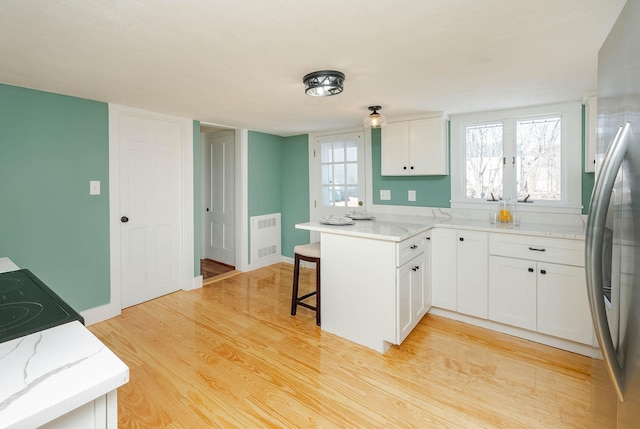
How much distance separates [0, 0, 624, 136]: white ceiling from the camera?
4.50 feet

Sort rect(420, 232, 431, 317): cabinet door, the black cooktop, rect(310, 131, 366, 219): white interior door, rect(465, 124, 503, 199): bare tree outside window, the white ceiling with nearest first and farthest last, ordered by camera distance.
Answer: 1. the black cooktop
2. the white ceiling
3. rect(420, 232, 431, 317): cabinet door
4. rect(465, 124, 503, 199): bare tree outside window
5. rect(310, 131, 366, 219): white interior door

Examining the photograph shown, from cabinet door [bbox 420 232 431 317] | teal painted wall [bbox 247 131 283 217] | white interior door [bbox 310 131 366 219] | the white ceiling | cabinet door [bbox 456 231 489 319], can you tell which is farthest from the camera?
teal painted wall [bbox 247 131 283 217]

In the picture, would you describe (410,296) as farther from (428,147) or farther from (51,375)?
(51,375)

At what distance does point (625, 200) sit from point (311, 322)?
8.12 ft

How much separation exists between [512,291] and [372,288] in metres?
1.20

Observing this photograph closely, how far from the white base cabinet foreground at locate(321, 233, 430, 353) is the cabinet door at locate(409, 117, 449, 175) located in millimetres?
901

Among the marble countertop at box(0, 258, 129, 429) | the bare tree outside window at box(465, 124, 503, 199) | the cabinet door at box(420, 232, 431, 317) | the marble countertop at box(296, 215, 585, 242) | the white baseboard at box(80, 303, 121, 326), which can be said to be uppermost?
the bare tree outside window at box(465, 124, 503, 199)

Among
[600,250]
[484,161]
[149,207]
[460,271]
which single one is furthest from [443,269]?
[149,207]

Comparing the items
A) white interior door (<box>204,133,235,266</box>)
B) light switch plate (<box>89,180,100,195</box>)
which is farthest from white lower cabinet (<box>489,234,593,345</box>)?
light switch plate (<box>89,180,100,195</box>)

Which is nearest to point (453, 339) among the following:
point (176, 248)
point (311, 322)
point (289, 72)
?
point (311, 322)

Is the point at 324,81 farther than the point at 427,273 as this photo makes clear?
No

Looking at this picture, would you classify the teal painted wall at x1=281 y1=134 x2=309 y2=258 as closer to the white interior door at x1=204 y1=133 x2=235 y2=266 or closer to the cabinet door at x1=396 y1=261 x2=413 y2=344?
the white interior door at x1=204 y1=133 x2=235 y2=266

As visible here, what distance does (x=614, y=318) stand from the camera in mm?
866

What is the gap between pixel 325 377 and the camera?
2.09m
